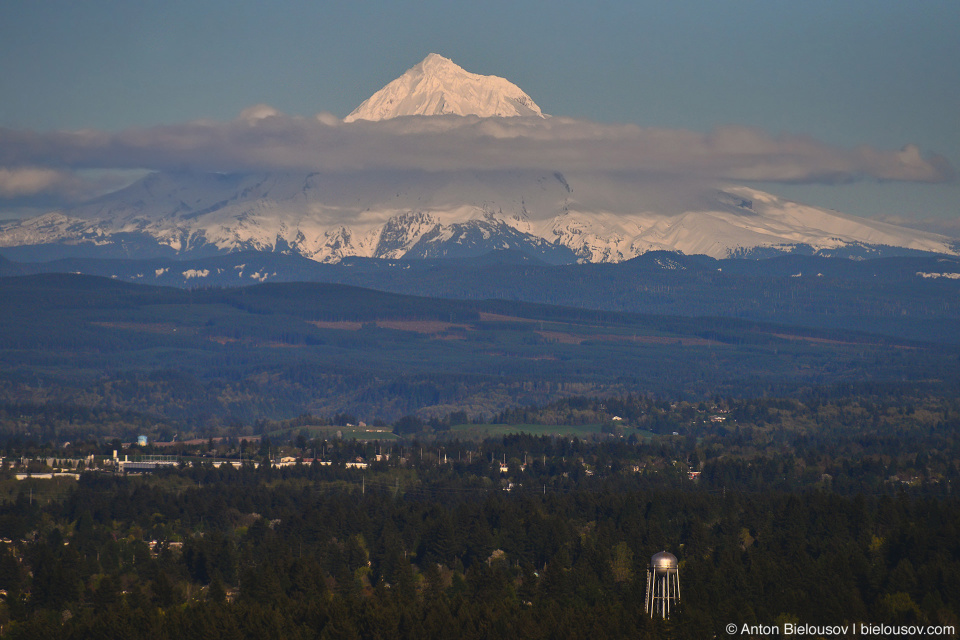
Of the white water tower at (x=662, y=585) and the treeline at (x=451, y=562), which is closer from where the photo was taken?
the treeline at (x=451, y=562)

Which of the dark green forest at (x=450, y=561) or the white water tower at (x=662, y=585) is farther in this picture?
the white water tower at (x=662, y=585)

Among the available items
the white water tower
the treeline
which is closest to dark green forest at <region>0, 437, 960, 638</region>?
the treeline

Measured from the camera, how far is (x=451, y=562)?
129250 mm

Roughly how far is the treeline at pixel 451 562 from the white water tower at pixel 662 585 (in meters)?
1.11

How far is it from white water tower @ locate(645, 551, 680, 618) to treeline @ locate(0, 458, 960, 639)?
43.6 inches

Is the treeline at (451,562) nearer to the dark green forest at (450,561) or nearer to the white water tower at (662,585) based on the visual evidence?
the dark green forest at (450,561)

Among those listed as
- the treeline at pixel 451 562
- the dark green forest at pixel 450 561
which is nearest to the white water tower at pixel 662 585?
the dark green forest at pixel 450 561

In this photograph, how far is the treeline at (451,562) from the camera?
99.8 metres

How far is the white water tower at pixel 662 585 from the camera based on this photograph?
334ft

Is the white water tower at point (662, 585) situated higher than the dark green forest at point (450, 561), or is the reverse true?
the white water tower at point (662, 585)

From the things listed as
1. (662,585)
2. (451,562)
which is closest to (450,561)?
(451,562)

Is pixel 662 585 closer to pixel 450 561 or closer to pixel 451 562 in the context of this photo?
pixel 451 562

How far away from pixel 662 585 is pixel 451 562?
29.3m

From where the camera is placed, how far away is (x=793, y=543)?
407ft
